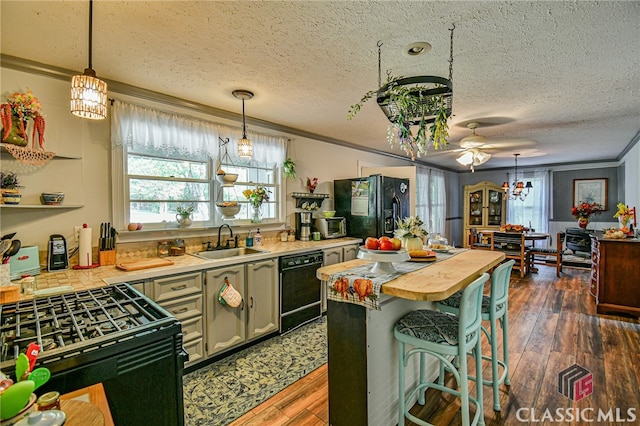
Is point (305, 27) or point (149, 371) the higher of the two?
point (305, 27)

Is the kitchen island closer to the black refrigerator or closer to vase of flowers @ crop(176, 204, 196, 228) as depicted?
vase of flowers @ crop(176, 204, 196, 228)

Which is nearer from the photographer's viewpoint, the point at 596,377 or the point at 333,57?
the point at 333,57

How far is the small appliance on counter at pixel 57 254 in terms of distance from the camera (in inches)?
87.3

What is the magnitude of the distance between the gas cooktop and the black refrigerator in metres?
3.19

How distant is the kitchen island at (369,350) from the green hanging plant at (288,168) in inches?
88.8

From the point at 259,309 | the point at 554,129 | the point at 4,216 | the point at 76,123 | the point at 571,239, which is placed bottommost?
the point at 259,309

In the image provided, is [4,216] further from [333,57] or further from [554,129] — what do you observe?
[554,129]

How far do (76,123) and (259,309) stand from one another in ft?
7.25

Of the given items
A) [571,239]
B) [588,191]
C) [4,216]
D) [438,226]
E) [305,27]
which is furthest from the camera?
[438,226]

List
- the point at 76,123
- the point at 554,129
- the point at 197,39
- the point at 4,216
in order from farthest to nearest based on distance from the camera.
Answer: the point at 554,129
the point at 76,123
the point at 4,216
the point at 197,39

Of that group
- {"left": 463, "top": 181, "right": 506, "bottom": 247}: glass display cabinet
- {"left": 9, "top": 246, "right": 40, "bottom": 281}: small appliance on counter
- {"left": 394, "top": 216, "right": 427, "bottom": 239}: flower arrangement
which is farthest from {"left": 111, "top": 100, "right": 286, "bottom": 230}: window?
{"left": 463, "top": 181, "right": 506, "bottom": 247}: glass display cabinet

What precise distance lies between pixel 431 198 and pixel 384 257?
249 inches

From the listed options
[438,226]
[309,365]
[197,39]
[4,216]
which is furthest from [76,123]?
[438,226]

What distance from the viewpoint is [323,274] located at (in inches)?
73.4
